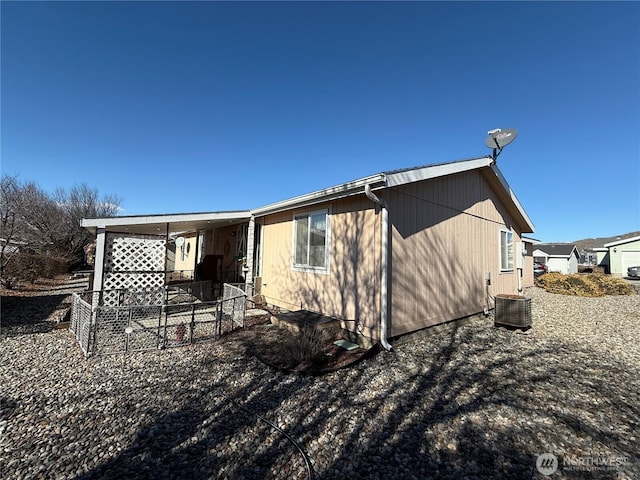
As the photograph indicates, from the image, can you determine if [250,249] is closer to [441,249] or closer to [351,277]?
[351,277]

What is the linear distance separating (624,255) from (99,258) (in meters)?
38.3

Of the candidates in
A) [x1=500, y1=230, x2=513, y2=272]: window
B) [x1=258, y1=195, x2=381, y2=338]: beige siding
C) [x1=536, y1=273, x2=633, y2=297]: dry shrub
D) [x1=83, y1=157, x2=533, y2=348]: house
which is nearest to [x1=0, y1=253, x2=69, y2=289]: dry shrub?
[x1=83, y1=157, x2=533, y2=348]: house

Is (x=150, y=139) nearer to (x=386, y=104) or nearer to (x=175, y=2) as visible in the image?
(x=175, y=2)

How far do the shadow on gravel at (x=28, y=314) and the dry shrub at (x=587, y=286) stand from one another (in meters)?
19.7

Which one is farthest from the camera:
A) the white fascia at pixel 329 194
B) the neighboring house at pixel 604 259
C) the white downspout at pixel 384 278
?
the neighboring house at pixel 604 259

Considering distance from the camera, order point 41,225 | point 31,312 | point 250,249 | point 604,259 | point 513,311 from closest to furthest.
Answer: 1. point 513,311
2. point 31,312
3. point 250,249
4. point 41,225
5. point 604,259

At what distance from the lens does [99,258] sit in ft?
22.6

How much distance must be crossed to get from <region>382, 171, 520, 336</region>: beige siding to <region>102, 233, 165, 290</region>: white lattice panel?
6472mm

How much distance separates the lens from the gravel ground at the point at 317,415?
89.4 inches

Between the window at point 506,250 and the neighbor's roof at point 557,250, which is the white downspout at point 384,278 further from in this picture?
the neighbor's roof at point 557,250

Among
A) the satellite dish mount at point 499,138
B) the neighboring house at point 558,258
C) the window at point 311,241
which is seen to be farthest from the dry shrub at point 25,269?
the neighboring house at point 558,258

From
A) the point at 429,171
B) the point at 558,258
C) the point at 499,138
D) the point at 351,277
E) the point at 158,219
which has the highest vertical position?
the point at 499,138

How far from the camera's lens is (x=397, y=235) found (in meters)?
5.30

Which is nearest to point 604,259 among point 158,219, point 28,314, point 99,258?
point 158,219
